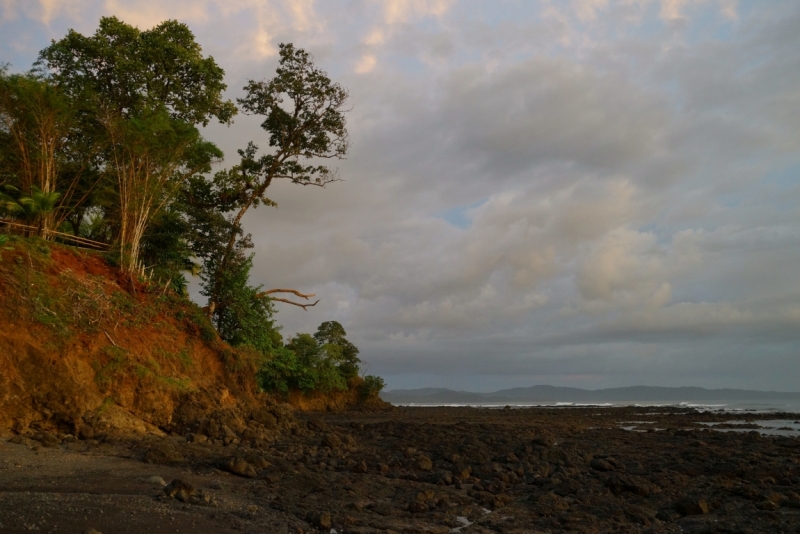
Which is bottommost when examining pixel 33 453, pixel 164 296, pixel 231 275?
pixel 33 453

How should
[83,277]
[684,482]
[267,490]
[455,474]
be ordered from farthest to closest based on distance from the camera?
[83,277] < [455,474] < [684,482] < [267,490]

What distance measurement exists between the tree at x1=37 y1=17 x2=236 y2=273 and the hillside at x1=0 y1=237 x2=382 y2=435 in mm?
1932

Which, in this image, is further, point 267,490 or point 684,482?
point 684,482

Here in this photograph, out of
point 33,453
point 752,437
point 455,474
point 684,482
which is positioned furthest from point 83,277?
point 752,437

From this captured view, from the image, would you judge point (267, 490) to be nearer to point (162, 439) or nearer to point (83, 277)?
point (162, 439)

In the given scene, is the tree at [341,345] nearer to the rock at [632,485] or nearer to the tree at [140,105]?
the tree at [140,105]

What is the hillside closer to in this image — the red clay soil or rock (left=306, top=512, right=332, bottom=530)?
the red clay soil

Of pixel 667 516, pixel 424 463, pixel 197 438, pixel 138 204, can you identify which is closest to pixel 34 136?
pixel 138 204

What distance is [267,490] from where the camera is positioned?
10156 millimetres

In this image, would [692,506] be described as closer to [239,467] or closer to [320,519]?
[320,519]

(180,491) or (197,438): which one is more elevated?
(197,438)

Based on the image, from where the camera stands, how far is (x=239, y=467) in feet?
35.9

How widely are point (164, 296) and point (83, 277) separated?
2829mm

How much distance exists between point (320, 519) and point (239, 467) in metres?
3.06
